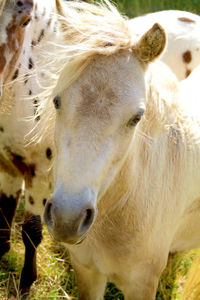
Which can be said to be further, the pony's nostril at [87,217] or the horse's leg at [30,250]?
the horse's leg at [30,250]

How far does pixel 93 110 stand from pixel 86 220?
38 centimetres

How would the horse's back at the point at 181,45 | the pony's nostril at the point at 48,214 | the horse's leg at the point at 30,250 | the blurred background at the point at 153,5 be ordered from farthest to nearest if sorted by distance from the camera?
the blurred background at the point at 153,5
the horse's back at the point at 181,45
the horse's leg at the point at 30,250
the pony's nostril at the point at 48,214

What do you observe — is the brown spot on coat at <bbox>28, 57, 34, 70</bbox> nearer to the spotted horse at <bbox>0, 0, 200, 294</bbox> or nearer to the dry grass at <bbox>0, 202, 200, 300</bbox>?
the spotted horse at <bbox>0, 0, 200, 294</bbox>

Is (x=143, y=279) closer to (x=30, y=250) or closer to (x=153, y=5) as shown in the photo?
(x=30, y=250)

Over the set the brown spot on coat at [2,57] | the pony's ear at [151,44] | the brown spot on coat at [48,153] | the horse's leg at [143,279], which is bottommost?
the horse's leg at [143,279]

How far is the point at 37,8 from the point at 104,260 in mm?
1427

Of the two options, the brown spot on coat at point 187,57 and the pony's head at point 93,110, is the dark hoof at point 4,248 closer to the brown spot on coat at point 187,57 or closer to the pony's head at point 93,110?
the pony's head at point 93,110

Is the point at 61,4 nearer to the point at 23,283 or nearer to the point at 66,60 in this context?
the point at 66,60

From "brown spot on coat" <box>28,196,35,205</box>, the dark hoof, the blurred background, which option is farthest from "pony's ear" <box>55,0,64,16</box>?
the blurred background

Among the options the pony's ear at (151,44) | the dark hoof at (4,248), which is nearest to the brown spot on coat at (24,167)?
the dark hoof at (4,248)

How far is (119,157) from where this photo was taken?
1.57 metres

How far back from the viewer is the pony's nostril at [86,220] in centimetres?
140

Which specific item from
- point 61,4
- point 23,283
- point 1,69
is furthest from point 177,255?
point 61,4

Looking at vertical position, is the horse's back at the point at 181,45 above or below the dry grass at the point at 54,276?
above
